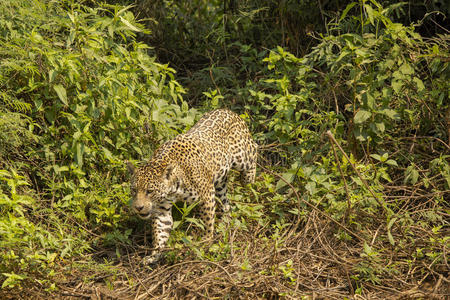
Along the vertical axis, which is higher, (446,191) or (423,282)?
(446,191)

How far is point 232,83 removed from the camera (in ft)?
33.7

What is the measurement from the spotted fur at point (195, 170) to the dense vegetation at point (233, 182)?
0.26 metres

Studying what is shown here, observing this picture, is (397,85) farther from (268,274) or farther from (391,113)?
(268,274)

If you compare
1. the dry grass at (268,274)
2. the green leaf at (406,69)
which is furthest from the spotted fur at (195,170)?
the green leaf at (406,69)

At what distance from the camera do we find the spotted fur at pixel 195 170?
270 inches

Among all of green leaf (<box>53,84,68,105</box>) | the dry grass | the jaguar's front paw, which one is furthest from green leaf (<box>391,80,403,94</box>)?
green leaf (<box>53,84,68,105</box>)

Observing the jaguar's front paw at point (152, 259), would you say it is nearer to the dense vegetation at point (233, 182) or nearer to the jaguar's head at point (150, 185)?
the dense vegetation at point (233, 182)

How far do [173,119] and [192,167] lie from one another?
4.95 ft

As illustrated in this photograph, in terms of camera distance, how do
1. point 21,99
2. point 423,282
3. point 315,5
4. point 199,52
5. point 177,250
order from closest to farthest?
point 423,282 < point 177,250 < point 21,99 < point 315,5 < point 199,52

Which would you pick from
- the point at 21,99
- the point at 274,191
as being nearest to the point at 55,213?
the point at 21,99

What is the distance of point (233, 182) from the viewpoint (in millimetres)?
8578

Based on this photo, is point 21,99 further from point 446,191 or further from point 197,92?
point 446,191

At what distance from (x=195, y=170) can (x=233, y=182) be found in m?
1.36

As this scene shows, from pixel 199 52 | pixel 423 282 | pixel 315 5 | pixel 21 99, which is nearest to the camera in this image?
pixel 423 282
